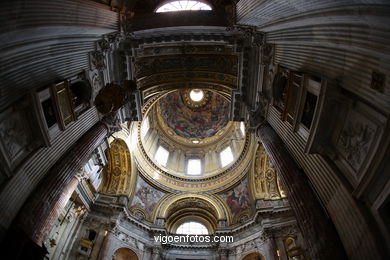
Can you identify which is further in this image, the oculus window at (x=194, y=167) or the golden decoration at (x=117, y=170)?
the oculus window at (x=194, y=167)

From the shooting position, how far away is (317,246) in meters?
4.72

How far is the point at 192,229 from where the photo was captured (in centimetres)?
1695

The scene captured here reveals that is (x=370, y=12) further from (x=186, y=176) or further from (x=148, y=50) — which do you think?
(x=186, y=176)

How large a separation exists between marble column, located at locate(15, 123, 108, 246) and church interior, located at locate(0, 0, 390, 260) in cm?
4

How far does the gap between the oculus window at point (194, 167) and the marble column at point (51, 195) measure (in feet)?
44.4

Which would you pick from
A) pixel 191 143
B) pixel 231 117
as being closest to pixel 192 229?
pixel 191 143

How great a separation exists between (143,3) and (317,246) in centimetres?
1176

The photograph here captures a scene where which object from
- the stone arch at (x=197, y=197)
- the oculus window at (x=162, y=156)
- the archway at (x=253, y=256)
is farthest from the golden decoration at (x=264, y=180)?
the oculus window at (x=162, y=156)

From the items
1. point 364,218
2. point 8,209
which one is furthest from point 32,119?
point 364,218

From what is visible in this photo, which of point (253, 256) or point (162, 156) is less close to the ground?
point (162, 156)

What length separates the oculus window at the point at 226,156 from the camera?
20.0m

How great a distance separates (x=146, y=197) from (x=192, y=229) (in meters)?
4.42

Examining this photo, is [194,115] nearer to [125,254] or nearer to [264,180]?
[264,180]

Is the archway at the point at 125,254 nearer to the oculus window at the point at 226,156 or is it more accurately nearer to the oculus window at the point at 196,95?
the oculus window at the point at 226,156
